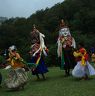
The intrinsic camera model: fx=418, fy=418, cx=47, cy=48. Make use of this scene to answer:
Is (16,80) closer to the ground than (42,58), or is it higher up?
closer to the ground

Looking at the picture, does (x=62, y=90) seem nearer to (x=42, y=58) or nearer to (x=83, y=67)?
(x=83, y=67)

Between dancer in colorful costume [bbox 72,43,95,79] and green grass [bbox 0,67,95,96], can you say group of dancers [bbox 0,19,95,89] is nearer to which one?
dancer in colorful costume [bbox 72,43,95,79]

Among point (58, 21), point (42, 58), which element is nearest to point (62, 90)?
point (42, 58)

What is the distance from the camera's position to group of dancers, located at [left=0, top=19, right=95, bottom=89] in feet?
52.7

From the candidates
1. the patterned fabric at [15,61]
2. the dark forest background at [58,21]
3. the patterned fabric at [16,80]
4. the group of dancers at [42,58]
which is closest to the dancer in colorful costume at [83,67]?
the group of dancers at [42,58]

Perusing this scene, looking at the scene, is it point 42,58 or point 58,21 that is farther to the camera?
point 58,21

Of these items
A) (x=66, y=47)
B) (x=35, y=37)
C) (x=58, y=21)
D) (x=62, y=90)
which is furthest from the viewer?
(x=58, y=21)

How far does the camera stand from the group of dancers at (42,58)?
52.7ft

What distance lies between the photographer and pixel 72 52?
1805 centimetres

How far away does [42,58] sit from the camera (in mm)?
17609

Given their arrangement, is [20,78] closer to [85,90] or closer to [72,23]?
[85,90]

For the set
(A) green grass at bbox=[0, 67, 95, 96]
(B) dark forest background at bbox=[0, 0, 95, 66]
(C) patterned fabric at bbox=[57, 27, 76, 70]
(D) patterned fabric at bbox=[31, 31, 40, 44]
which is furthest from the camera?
(B) dark forest background at bbox=[0, 0, 95, 66]

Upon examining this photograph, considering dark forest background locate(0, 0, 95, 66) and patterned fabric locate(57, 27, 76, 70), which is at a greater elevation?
dark forest background locate(0, 0, 95, 66)

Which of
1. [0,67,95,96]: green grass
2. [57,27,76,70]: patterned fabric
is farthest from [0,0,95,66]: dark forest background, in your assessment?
[0,67,95,96]: green grass
